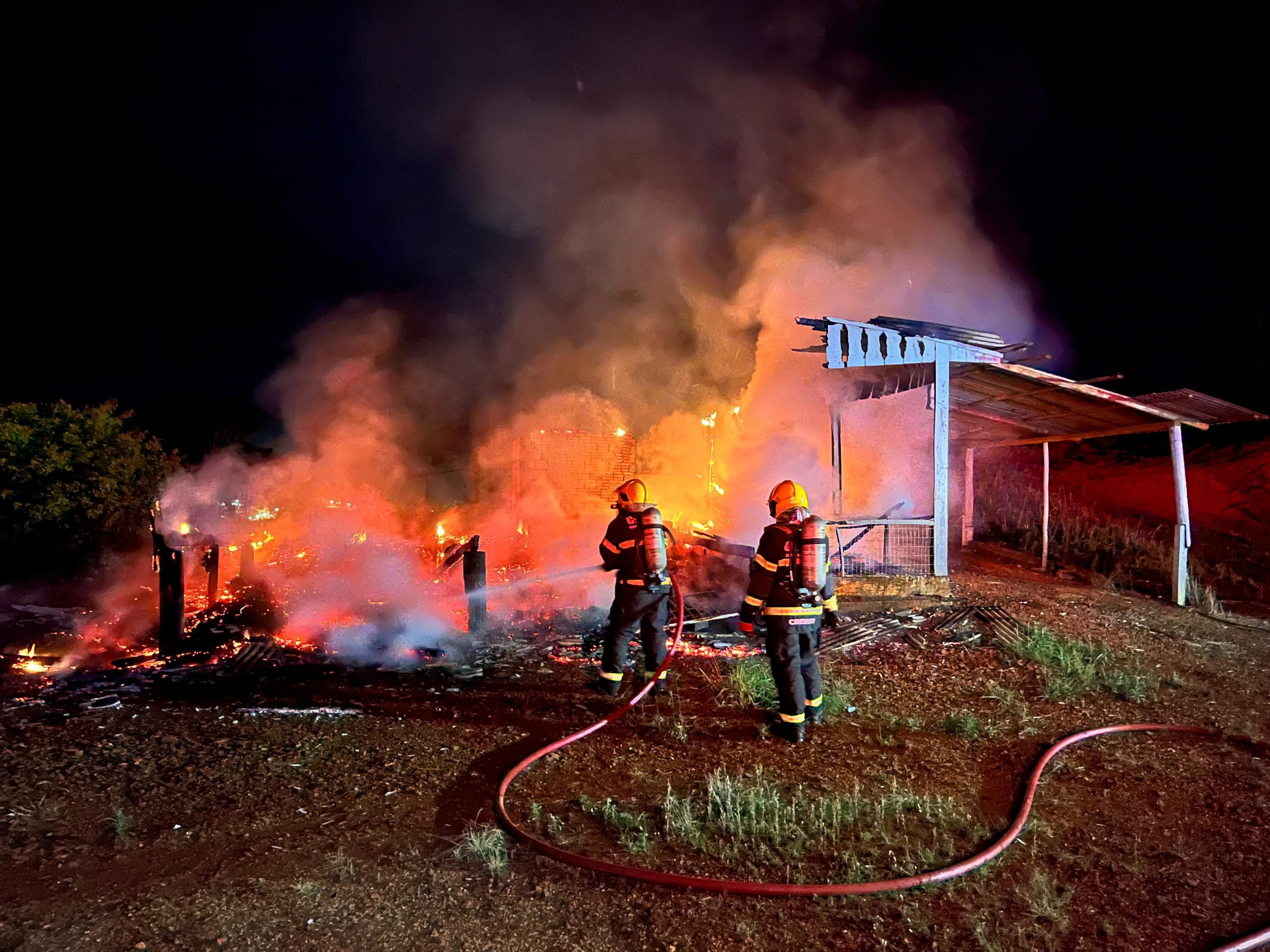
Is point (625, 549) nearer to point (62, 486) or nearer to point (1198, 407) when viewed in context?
point (1198, 407)

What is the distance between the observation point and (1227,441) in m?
22.3

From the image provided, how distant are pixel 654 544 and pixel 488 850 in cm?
300

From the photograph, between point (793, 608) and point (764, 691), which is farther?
point (764, 691)

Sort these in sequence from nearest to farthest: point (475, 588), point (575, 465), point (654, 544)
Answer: point (654, 544)
point (475, 588)
point (575, 465)

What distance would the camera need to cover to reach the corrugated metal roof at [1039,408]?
8.85m

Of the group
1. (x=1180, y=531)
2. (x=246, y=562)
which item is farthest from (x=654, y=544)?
(x=246, y=562)

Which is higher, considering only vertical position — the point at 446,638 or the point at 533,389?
the point at 533,389

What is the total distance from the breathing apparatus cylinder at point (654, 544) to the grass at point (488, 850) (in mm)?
2799

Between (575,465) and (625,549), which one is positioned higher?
(575,465)

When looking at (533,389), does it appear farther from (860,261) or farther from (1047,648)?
(1047,648)

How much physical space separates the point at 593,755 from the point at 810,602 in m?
1.86

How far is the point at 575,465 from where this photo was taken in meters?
19.4

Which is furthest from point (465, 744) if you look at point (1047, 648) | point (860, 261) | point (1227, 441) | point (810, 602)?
point (1227, 441)

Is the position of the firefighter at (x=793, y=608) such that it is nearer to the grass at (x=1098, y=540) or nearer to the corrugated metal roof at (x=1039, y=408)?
the corrugated metal roof at (x=1039, y=408)
